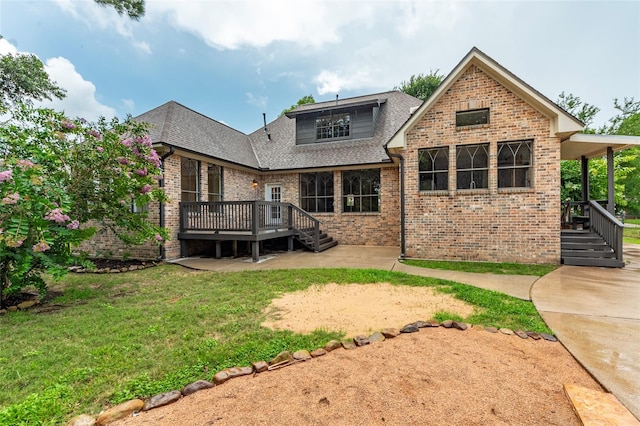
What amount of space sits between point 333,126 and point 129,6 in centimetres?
897

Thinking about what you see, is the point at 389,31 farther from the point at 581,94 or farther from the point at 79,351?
the point at 581,94

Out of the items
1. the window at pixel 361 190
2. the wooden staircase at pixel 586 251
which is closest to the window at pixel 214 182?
the window at pixel 361 190

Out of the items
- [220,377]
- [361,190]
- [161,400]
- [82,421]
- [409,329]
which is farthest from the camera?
[361,190]

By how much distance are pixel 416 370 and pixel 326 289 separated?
10.0 feet

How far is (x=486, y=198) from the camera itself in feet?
27.1

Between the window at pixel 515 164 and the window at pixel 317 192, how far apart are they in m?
6.77

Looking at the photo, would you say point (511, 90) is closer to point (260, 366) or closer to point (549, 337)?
point (549, 337)

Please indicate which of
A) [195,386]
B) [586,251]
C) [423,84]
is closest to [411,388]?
[195,386]

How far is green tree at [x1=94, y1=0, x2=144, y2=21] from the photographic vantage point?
7536 mm

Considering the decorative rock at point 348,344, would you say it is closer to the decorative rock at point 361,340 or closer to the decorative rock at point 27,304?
the decorative rock at point 361,340

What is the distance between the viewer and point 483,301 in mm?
4562

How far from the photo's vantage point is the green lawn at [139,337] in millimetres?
2354

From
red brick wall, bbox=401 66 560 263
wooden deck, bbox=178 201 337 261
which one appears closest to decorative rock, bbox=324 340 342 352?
wooden deck, bbox=178 201 337 261

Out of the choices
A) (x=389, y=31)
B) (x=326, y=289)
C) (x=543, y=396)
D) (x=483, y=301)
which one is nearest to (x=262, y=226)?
(x=326, y=289)
